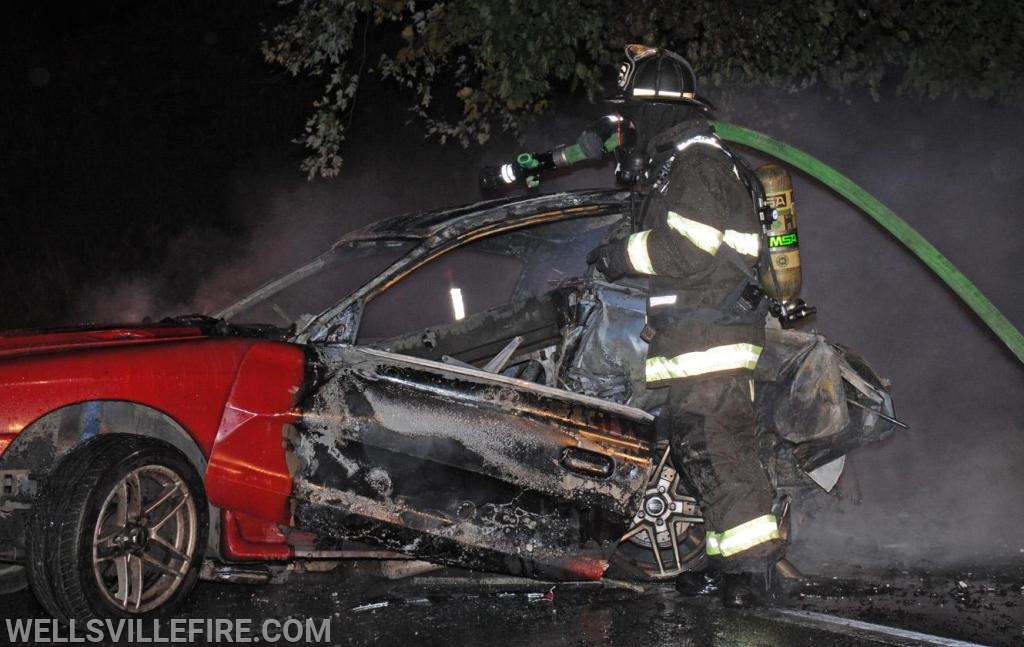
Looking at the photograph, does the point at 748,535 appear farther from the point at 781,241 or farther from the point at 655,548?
the point at 781,241

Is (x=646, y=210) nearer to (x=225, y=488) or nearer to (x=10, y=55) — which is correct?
(x=225, y=488)

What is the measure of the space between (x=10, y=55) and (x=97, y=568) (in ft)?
39.5

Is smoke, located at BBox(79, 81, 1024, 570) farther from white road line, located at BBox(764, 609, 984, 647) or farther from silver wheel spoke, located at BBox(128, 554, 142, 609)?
silver wheel spoke, located at BBox(128, 554, 142, 609)

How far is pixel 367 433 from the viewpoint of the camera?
13.5ft

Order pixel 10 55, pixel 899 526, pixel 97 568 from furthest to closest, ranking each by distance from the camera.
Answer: pixel 10 55 → pixel 899 526 → pixel 97 568

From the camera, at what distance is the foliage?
7422 millimetres

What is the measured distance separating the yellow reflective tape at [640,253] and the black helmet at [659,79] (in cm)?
72

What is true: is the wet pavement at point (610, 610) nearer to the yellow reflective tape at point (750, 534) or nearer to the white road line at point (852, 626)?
the white road line at point (852, 626)

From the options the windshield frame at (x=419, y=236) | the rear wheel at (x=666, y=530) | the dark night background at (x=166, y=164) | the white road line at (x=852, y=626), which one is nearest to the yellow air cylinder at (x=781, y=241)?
the windshield frame at (x=419, y=236)

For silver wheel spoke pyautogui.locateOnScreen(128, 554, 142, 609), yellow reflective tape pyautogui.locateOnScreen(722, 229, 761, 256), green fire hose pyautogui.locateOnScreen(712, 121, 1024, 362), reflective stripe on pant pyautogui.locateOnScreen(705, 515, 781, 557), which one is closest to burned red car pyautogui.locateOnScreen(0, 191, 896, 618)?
silver wheel spoke pyautogui.locateOnScreen(128, 554, 142, 609)

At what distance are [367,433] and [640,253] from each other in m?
1.46

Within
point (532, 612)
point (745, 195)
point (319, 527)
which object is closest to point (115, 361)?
point (319, 527)

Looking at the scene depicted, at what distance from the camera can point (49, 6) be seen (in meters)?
13.5

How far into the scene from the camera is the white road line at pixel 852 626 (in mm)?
3754
